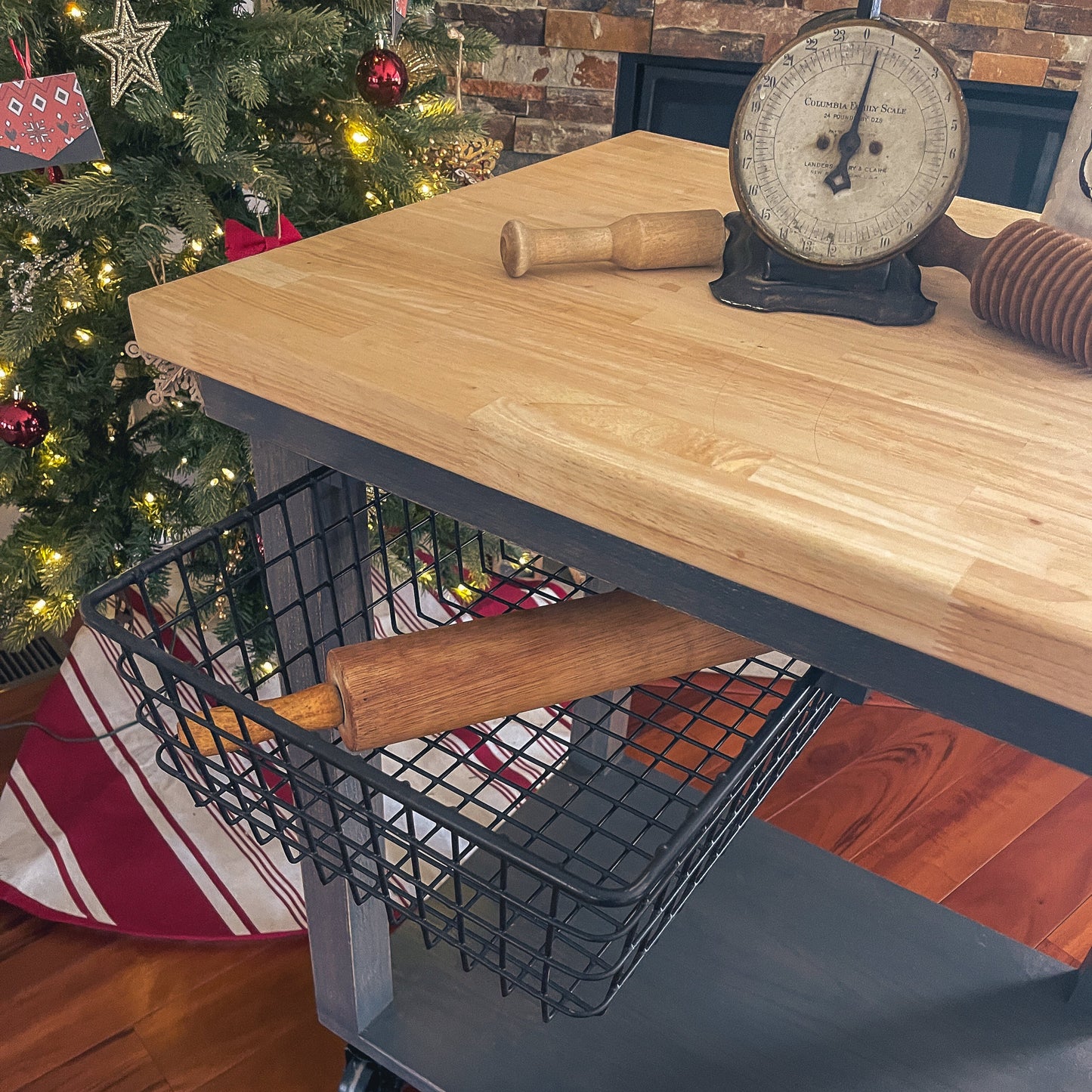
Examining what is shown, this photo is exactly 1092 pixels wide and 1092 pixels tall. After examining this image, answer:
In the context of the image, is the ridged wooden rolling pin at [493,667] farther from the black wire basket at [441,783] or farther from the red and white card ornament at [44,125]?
the red and white card ornament at [44,125]

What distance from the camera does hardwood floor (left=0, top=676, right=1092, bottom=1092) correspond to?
1102 mm

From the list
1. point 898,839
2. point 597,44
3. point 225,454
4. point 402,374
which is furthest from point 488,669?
point 597,44

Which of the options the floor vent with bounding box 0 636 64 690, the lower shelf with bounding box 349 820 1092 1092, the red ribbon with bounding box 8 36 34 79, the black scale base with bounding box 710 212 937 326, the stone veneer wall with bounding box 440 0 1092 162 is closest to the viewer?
the black scale base with bounding box 710 212 937 326

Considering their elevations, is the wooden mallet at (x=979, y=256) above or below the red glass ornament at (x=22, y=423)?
above

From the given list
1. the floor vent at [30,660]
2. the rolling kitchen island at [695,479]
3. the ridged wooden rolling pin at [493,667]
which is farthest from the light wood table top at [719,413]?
the floor vent at [30,660]

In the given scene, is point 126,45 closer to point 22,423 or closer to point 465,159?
point 22,423

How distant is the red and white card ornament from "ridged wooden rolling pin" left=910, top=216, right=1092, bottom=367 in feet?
2.54

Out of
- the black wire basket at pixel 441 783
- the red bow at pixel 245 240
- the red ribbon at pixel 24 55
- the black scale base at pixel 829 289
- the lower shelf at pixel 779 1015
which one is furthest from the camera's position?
the red bow at pixel 245 240

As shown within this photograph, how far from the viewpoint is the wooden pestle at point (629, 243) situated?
64cm

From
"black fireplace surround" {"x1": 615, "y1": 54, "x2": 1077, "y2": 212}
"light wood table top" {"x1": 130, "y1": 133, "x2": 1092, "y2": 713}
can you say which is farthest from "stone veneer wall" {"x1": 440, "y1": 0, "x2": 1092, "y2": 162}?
"light wood table top" {"x1": 130, "y1": 133, "x2": 1092, "y2": 713}

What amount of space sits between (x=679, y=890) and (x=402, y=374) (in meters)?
0.35

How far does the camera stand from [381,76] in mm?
1210

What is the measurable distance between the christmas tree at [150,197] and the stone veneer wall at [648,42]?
0.59 metres

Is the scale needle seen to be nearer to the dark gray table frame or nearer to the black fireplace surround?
the dark gray table frame
